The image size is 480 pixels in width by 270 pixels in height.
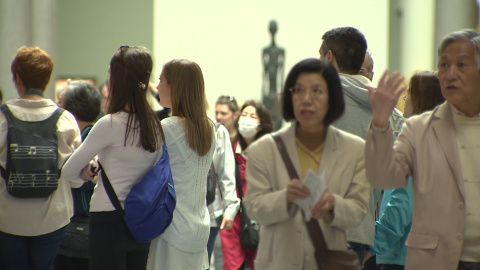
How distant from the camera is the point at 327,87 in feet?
10.9

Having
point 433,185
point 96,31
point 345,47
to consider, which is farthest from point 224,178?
point 96,31

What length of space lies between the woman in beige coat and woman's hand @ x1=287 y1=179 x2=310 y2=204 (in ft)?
0.10

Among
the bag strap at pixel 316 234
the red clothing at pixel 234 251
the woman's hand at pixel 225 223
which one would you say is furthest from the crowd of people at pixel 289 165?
the red clothing at pixel 234 251

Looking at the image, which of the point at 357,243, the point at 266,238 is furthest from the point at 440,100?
the point at 266,238

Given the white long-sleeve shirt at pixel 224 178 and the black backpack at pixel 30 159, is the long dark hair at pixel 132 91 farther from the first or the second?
the white long-sleeve shirt at pixel 224 178

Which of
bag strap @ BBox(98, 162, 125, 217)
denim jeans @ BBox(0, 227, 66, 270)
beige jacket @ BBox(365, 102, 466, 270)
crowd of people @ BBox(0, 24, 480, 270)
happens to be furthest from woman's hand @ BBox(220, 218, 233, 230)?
beige jacket @ BBox(365, 102, 466, 270)

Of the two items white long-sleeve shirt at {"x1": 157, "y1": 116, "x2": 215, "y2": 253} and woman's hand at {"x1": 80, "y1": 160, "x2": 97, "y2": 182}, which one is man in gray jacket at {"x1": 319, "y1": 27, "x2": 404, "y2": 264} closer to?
white long-sleeve shirt at {"x1": 157, "y1": 116, "x2": 215, "y2": 253}

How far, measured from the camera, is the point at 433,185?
3.42 meters

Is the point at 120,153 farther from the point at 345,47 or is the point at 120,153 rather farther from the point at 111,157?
the point at 345,47

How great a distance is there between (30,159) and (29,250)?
1.90ft

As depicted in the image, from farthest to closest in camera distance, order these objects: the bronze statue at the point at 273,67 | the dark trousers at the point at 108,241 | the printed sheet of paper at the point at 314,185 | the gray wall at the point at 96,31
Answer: the gray wall at the point at 96,31
the bronze statue at the point at 273,67
the dark trousers at the point at 108,241
the printed sheet of paper at the point at 314,185

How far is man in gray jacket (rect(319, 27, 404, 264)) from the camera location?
3865mm

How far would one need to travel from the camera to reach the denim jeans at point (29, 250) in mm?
4676

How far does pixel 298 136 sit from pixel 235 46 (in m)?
14.4
